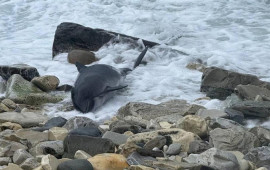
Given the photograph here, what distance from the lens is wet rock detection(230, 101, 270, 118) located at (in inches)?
219

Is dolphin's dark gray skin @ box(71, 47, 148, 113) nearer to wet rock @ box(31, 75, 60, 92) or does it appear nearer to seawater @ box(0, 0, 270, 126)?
seawater @ box(0, 0, 270, 126)

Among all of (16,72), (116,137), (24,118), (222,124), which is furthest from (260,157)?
(16,72)

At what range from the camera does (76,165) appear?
11.3 ft

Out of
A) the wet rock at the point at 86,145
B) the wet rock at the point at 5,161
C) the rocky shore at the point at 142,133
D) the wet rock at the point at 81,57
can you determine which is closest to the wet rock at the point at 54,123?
the rocky shore at the point at 142,133

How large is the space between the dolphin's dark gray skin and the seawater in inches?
4.9

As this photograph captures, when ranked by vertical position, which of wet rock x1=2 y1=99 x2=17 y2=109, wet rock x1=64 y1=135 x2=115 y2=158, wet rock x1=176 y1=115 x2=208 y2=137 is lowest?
wet rock x1=2 y1=99 x2=17 y2=109

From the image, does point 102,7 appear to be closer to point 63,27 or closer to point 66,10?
point 66,10

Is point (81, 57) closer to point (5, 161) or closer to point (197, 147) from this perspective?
point (197, 147)

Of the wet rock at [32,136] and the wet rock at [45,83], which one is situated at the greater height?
the wet rock at [32,136]

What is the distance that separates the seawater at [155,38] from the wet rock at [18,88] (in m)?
0.51

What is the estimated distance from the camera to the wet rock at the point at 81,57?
8375 millimetres

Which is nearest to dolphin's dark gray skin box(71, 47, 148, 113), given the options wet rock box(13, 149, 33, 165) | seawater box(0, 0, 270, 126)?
seawater box(0, 0, 270, 126)

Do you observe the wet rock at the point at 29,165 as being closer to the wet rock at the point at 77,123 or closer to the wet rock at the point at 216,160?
the wet rock at the point at 216,160

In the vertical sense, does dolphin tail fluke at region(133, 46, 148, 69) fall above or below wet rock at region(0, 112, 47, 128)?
below
